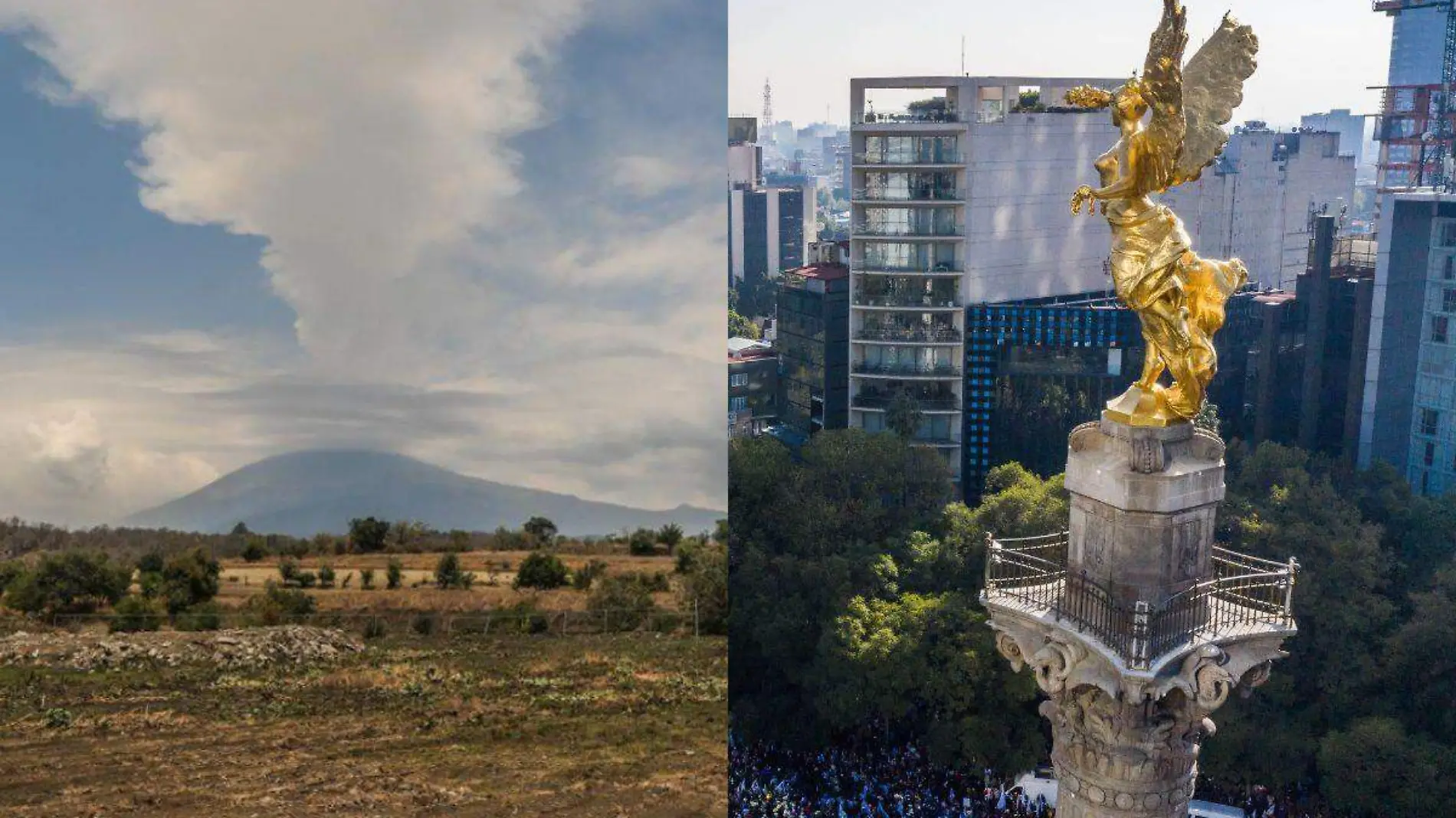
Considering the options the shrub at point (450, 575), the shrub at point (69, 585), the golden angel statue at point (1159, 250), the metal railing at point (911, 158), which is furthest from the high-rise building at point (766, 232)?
the golden angel statue at point (1159, 250)

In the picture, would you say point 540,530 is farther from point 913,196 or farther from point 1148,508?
point 1148,508

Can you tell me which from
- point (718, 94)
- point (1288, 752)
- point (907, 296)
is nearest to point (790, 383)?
point (907, 296)

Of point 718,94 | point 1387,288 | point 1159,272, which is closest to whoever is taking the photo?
point 1159,272

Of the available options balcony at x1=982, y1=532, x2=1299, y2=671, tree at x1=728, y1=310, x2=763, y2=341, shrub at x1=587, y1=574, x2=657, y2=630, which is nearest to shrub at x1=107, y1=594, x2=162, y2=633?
shrub at x1=587, y1=574, x2=657, y2=630

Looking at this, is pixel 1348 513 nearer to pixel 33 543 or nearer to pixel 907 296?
pixel 907 296

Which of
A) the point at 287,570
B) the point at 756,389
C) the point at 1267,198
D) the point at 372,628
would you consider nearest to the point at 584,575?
the point at 372,628

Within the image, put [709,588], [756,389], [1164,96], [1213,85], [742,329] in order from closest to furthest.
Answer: [1164,96]
[1213,85]
[709,588]
[756,389]
[742,329]

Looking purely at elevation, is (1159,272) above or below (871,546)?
above
